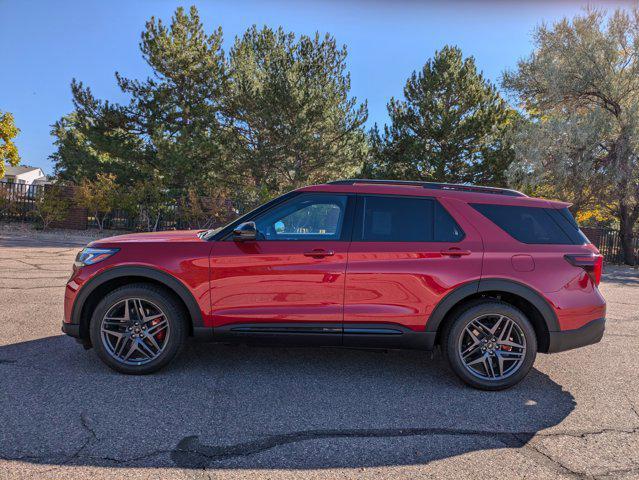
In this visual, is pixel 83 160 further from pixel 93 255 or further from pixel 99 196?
pixel 93 255

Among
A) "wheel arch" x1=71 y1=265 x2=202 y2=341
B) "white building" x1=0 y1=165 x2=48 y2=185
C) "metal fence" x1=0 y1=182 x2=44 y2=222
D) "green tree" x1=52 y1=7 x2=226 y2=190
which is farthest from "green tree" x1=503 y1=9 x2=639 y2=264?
"white building" x1=0 y1=165 x2=48 y2=185

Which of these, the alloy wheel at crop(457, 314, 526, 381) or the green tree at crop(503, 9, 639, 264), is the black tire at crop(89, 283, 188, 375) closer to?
the alloy wheel at crop(457, 314, 526, 381)

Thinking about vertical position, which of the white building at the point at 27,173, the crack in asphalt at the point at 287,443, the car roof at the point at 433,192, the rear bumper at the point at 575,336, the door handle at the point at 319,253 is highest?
the white building at the point at 27,173

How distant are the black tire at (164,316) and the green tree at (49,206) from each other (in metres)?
17.6

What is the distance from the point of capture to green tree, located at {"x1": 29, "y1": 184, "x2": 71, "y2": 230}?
18891mm

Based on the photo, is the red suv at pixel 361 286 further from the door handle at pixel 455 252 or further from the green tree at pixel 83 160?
the green tree at pixel 83 160

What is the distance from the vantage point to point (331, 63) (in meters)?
24.5

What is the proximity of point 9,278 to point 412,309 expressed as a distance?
7.82m

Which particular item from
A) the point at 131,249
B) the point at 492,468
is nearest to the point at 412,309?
the point at 492,468

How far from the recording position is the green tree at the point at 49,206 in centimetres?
1889

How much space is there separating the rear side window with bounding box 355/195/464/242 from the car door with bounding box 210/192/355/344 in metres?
0.28

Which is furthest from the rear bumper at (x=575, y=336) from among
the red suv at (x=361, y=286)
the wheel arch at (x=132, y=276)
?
the wheel arch at (x=132, y=276)

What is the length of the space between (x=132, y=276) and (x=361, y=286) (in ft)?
6.69

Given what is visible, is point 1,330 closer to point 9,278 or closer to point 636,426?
point 9,278
